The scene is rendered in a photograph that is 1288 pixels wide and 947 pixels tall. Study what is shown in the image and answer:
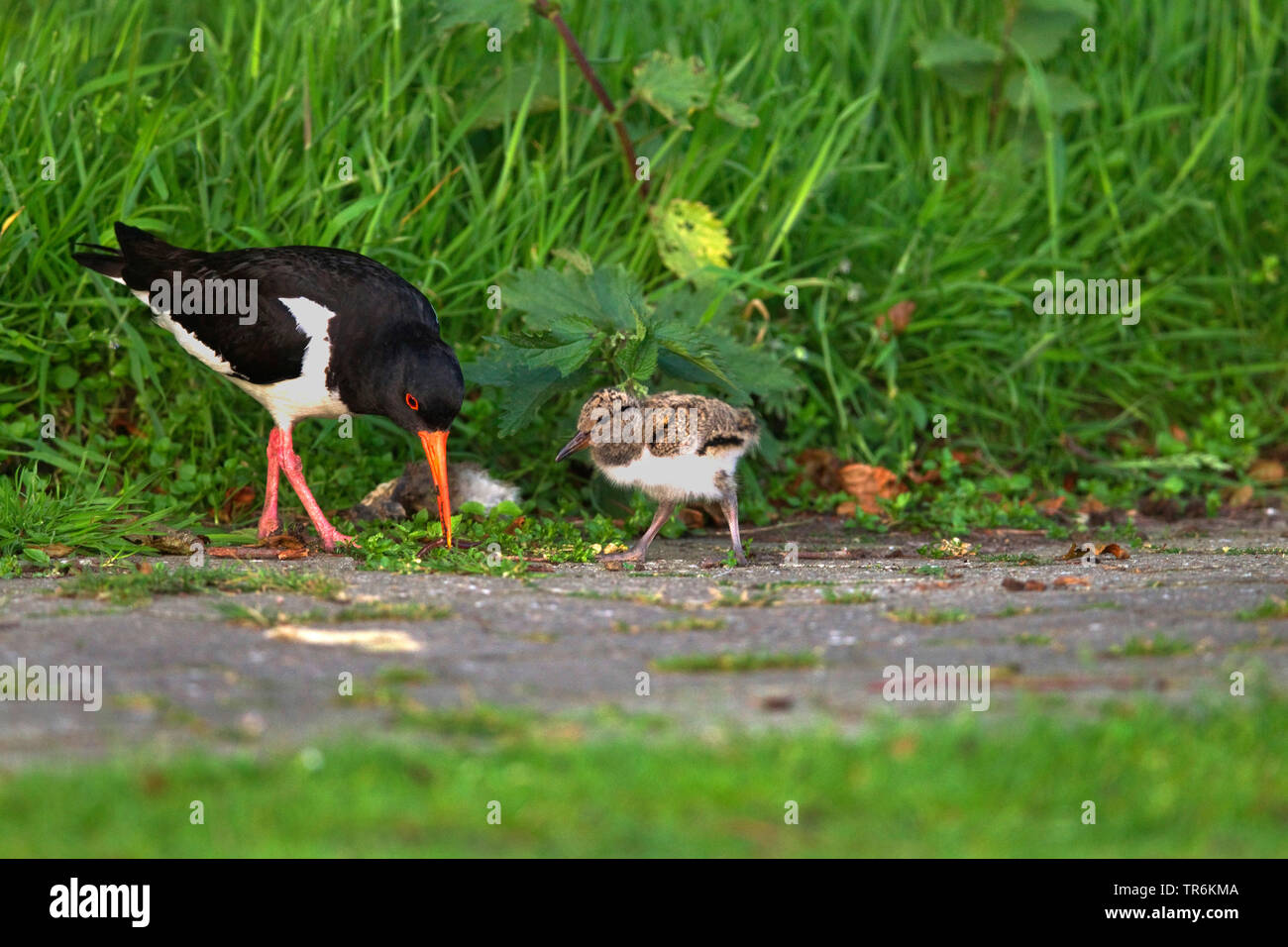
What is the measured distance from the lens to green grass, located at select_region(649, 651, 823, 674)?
421 cm

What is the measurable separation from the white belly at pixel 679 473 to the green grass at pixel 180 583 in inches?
64.9

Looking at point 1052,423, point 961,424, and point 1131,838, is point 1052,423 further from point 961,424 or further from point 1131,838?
point 1131,838

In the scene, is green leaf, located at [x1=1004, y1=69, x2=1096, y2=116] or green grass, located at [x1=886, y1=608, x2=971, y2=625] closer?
green grass, located at [x1=886, y1=608, x2=971, y2=625]

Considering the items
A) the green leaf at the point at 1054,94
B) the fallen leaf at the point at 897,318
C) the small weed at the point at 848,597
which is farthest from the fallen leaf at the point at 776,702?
the green leaf at the point at 1054,94

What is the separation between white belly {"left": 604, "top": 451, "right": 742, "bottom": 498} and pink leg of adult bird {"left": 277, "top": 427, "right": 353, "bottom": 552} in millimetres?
1277

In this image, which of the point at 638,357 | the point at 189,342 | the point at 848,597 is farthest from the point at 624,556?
the point at 189,342

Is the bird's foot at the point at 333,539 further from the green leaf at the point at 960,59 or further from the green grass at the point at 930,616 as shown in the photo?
the green leaf at the point at 960,59

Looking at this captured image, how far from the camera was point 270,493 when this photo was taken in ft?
24.0

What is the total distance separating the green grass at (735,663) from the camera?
4211 mm

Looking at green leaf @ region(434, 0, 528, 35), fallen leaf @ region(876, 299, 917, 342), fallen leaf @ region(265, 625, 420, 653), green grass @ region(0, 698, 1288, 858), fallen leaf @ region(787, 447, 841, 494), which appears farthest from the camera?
fallen leaf @ region(876, 299, 917, 342)

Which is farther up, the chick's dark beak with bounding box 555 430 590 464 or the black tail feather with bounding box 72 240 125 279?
the black tail feather with bounding box 72 240 125 279

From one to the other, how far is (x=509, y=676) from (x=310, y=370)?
3292mm

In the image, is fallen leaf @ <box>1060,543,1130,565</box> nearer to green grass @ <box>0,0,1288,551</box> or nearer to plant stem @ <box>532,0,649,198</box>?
green grass @ <box>0,0,1288,551</box>

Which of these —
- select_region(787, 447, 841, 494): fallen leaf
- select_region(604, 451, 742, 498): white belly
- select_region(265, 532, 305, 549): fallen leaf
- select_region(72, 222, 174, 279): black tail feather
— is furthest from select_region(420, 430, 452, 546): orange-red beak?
select_region(787, 447, 841, 494): fallen leaf
